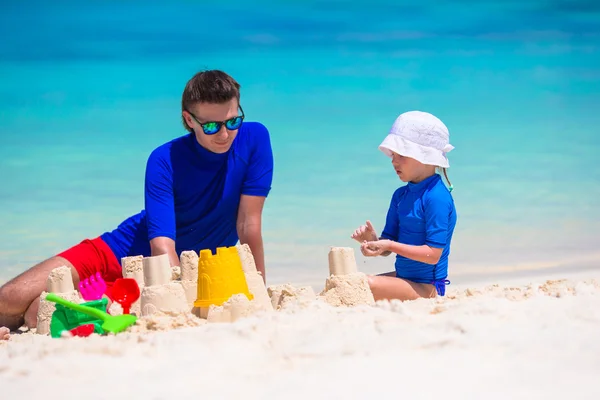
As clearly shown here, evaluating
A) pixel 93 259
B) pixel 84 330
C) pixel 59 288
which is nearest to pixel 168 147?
pixel 93 259

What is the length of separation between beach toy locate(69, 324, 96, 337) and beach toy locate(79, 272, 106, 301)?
0.82m

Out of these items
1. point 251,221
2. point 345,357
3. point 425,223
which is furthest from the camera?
point 251,221

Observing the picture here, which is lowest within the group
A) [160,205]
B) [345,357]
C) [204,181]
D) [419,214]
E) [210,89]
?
[345,357]

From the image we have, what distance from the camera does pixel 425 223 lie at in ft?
13.4

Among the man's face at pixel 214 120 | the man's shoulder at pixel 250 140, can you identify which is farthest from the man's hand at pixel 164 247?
the man's shoulder at pixel 250 140

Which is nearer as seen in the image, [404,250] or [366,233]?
[404,250]

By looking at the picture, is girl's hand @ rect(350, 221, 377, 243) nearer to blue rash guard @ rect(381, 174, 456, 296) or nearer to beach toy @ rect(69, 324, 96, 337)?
blue rash guard @ rect(381, 174, 456, 296)

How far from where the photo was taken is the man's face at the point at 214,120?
4.25m

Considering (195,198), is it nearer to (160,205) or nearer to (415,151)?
(160,205)

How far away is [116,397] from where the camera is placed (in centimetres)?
231

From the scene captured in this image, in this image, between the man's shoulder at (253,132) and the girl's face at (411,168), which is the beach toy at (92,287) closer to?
the man's shoulder at (253,132)

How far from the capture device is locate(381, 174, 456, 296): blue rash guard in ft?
13.2

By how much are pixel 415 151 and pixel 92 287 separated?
1892mm

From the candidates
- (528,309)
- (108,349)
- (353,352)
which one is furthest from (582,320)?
(108,349)
